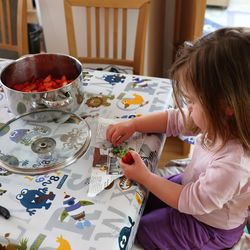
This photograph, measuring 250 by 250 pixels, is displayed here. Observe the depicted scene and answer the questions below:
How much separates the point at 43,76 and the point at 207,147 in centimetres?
53

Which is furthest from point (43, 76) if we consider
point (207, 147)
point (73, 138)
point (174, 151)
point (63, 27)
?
point (174, 151)

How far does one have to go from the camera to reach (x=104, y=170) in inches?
33.4

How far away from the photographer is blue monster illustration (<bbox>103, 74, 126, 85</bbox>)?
3.84ft

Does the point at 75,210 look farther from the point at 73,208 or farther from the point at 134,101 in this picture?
the point at 134,101

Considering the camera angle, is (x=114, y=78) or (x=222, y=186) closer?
(x=222, y=186)

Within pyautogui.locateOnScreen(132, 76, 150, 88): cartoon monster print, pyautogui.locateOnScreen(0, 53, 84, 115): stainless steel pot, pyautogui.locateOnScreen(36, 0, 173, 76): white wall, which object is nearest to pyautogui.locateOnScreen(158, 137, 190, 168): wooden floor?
pyautogui.locateOnScreen(36, 0, 173, 76): white wall

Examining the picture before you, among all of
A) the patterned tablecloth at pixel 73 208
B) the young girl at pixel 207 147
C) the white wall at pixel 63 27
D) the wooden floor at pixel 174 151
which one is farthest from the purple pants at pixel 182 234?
the white wall at pixel 63 27

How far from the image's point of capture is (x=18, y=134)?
0.93 metres

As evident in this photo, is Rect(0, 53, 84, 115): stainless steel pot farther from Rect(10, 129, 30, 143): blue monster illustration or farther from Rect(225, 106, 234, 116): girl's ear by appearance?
Rect(225, 106, 234, 116): girl's ear

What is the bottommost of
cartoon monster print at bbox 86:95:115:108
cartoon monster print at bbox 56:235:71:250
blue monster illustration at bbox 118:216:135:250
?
blue monster illustration at bbox 118:216:135:250

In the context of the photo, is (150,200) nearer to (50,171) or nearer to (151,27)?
(50,171)

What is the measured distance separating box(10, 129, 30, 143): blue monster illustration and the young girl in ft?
0.71

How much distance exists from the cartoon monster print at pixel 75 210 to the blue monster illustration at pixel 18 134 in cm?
22

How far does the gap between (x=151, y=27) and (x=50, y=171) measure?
129 centimetres
